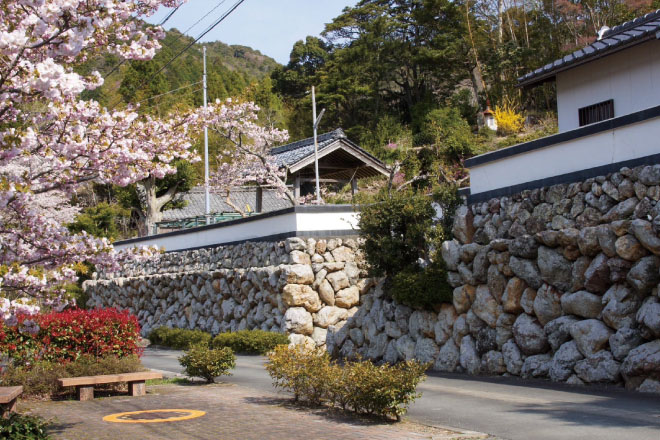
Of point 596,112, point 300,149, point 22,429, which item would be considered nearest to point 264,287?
point 300,149

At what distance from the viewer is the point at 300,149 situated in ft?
93.4

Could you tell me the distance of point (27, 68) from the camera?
6.72 meters

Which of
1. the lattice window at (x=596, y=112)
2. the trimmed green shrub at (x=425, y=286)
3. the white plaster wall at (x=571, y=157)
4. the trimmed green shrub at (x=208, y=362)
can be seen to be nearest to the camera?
the white plaster wall at (x=571, y=157)

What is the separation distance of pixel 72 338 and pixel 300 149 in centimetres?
1689

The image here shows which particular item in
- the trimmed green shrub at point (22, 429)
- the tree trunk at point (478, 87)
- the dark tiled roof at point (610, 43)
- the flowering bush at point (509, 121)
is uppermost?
the tree trunk at point (478, 87)

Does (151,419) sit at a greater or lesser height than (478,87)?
lesser

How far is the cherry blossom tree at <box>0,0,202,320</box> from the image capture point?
6.66m

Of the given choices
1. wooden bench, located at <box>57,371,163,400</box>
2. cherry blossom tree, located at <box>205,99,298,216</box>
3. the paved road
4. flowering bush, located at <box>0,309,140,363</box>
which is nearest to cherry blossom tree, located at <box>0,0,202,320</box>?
wooden bench, located at <box>57,371,163,400</box>

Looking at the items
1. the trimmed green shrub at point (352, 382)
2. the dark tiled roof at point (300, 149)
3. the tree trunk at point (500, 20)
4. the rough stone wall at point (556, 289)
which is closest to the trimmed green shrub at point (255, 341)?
the rough stone wall at point (556, 289)

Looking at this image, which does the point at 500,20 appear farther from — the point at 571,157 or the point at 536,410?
the point at 536,410

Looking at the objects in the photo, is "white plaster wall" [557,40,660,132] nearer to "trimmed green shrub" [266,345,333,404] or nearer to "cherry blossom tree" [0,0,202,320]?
"trimmed green shrub" [266,345,333,404]

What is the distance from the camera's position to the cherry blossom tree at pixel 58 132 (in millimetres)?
6656

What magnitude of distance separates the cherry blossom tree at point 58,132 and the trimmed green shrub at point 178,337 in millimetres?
11436

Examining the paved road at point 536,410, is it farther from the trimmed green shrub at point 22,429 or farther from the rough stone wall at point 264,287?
the rough stone wall at point 264,287
